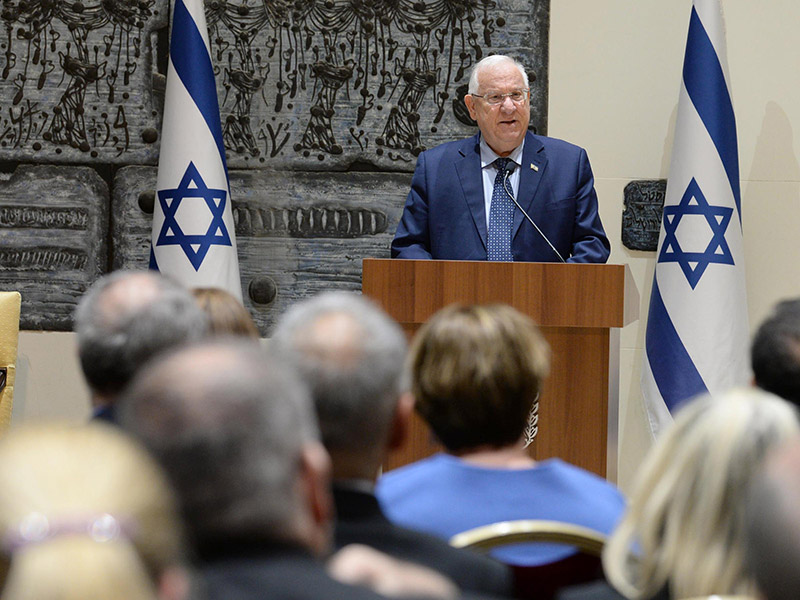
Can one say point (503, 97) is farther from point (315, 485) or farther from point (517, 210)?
point (315, 485)

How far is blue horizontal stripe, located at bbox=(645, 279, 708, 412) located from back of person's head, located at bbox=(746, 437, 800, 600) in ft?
12.4

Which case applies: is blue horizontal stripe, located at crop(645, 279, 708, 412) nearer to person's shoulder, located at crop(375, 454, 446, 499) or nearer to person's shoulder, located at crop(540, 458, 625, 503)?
person's shoulder, located at crop(540, 458, 625, 503)

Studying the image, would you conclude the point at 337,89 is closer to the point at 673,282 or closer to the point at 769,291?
the point at 673,282

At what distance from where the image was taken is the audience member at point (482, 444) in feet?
5.63

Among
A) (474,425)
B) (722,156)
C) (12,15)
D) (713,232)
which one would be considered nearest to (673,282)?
(713,232)

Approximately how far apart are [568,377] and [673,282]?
155 centimetres

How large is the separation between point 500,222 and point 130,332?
8.09 feet

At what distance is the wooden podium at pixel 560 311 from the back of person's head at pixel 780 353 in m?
1.41

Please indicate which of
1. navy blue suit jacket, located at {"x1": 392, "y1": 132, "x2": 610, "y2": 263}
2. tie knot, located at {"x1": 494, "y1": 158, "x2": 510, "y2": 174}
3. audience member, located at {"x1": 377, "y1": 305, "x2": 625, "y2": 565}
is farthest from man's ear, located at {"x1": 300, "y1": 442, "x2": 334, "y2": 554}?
tie knot, located at {"x1": 494, "y1": 158, "x2": 510, "y2": 174}

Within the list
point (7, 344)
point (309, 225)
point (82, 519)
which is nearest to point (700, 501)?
point (82, 519)

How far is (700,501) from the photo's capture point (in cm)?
133

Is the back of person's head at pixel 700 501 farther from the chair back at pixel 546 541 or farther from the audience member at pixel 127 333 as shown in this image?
the audience member at pixel 127 333

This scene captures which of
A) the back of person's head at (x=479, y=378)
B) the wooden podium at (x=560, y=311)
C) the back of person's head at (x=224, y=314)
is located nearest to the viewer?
the back of person's head at (x=479, y=378)

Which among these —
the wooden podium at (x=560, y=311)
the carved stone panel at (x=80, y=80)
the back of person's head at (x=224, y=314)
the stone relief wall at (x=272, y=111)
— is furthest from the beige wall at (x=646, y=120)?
the back of person's head at (x=224, y=314)
